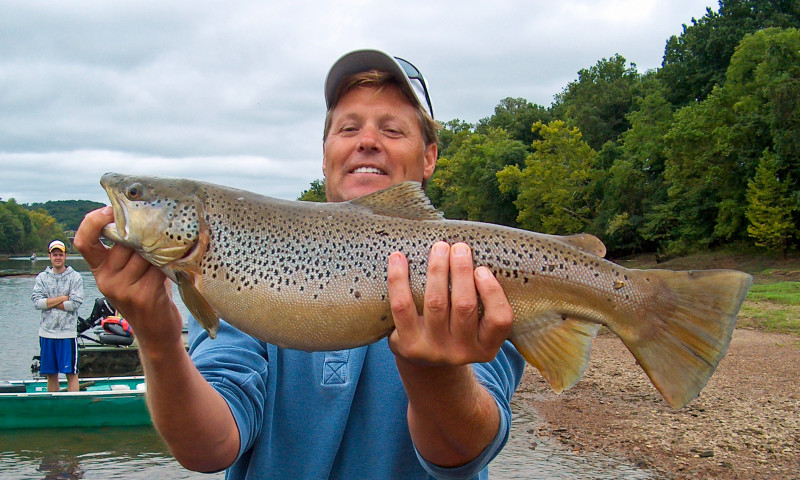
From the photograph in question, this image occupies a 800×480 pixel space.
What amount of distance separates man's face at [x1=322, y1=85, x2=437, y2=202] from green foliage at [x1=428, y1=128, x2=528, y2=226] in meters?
64.7

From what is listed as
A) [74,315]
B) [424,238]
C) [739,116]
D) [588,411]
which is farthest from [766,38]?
[424,238]

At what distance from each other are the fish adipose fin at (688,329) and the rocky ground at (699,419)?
7.72 metres

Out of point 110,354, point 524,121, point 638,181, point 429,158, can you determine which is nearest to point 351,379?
point 429,158

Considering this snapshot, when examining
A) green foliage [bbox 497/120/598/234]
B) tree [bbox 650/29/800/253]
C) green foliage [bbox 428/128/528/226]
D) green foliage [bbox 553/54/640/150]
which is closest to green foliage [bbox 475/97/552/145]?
green foliage [bbox 428/128/528/226]

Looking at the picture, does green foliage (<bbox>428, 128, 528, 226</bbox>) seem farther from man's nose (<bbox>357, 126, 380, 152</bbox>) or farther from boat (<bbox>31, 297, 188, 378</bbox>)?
man's nose (<bbox>357, 126, 380, 152</bbox>)

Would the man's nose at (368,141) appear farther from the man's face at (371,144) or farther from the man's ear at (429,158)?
the man's ear at (429,158)

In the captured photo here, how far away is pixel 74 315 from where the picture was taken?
12.6 metres

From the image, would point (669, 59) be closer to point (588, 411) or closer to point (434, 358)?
point (588, 411)

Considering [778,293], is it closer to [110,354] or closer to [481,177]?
[110,354]

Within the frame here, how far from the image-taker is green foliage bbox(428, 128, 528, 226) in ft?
245

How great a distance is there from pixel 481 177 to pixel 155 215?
74.5 m

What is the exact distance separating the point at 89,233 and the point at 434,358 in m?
1.54

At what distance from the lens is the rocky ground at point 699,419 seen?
9.87 metres

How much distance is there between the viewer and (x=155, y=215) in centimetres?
301
